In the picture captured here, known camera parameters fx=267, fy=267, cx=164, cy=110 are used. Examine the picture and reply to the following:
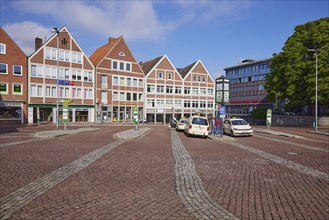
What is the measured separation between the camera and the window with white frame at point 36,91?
39.9 meters

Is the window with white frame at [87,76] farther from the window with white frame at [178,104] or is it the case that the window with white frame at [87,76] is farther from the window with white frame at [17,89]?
the window with white frame at [178,104]

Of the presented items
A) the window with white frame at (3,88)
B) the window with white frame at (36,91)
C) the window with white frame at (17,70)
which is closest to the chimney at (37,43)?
the window with white frame at (17,70)

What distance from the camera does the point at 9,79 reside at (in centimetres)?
3753

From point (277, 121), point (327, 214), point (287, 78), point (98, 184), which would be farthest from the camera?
point (277, 121)

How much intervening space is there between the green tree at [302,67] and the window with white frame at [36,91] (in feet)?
114

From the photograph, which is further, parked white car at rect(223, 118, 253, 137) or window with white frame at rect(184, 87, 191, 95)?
window with white frame at rect(184, 87, 191, 95)

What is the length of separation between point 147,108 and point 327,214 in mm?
48794

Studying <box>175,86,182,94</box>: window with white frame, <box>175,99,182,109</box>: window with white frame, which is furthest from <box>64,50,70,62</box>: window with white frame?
<box>175,99,182,109</box>: window with white frame

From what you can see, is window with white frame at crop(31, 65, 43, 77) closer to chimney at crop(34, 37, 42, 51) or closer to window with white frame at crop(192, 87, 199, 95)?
chimney at crop(34, 37, 42, 51)

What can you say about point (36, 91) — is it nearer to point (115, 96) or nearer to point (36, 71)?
point (36, 71)

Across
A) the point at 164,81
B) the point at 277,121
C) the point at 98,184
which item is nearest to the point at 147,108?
the point at 164,81

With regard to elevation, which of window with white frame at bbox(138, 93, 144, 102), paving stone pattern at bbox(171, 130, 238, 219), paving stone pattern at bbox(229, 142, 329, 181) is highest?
window with white frame at bbox(138, 93, 144, 102)

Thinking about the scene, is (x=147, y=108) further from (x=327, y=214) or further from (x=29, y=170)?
(x=327, y=214)

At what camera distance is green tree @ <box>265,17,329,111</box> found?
33.6 meters
